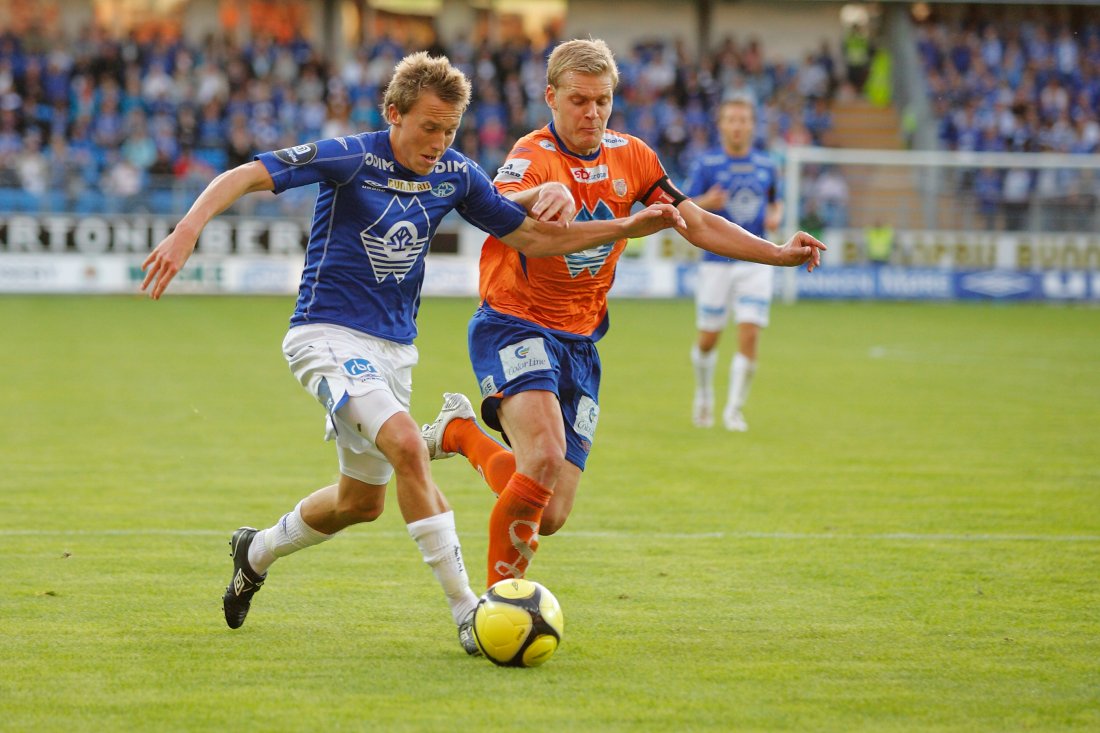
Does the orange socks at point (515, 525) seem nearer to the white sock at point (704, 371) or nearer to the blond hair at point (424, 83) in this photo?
the blond hair at point (424, 83)

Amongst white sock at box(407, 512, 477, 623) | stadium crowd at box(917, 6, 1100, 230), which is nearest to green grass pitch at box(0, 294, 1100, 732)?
white sock at box(407, 512, 477, 623)

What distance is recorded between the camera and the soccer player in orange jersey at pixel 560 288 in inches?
223

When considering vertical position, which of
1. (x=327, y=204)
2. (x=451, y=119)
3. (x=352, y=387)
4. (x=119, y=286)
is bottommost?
(x=119, y=286)

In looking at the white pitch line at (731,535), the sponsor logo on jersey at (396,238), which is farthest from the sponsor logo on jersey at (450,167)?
the white pitch line at (731,535)

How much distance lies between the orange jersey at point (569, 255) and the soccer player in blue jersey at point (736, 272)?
5.82m

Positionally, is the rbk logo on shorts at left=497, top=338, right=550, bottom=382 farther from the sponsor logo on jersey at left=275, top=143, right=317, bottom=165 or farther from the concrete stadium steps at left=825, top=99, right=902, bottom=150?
the concrete stadium steps at left=825, top=99, right=902, bottom=150

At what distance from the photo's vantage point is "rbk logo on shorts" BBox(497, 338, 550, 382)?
18.9 feet

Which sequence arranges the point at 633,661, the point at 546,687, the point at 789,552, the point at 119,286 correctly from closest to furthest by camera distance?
the point at 546,687, the point at 633,661, the point at 789,552, the point at 119,286

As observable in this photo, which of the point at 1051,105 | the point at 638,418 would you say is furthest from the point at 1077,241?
the point at 638,418

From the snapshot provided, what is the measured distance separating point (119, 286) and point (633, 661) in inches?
A: 926

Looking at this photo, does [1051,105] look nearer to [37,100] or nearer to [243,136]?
[243,136]

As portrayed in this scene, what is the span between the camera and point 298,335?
5344mm

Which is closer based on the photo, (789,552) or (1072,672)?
(1072,672)

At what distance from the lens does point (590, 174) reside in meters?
6.07
